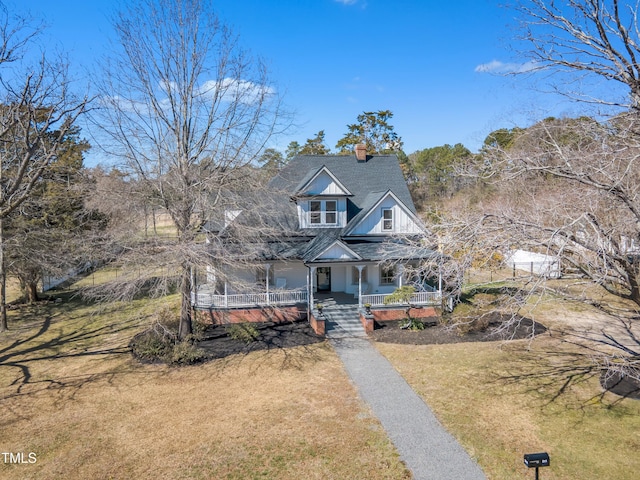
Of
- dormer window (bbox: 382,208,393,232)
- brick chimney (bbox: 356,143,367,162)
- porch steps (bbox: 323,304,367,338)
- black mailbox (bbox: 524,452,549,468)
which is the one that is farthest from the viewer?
brick chimney (bbox: 356,143,367,162)

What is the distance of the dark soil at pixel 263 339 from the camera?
15.1 meters

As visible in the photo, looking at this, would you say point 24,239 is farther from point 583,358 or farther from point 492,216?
point 583,358

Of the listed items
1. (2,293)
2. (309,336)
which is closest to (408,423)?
(309,336)

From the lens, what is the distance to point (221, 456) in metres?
8.56

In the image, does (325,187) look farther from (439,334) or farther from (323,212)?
(439,334)

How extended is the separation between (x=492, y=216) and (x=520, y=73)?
10.1 feet

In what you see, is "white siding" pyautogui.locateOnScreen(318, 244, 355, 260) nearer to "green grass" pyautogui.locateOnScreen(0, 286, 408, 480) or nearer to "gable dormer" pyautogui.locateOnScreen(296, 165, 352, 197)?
"gable dormer" pyautogui.locateOnScreen(296, 165, 352, 197)

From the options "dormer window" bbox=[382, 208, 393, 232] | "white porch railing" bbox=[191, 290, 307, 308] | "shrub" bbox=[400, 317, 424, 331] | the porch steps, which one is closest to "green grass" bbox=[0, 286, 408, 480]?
the porch steps

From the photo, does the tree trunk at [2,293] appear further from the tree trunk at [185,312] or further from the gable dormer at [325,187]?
the gable dormer at [325,187]

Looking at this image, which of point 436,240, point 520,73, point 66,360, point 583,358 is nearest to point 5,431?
point 66,360

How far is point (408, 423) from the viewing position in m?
9.75

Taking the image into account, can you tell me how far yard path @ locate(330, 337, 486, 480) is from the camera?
7.95 metres

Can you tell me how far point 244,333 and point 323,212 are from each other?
859 cm

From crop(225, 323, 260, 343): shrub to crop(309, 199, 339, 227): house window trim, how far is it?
758cm
